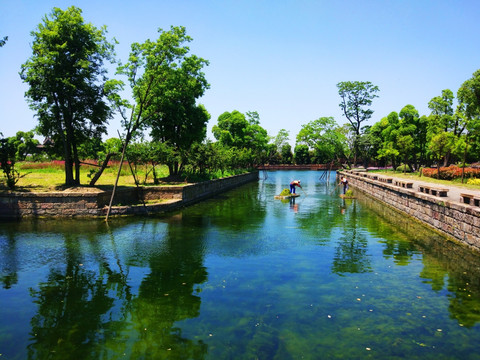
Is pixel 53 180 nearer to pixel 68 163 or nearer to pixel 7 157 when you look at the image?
pixel 68 163

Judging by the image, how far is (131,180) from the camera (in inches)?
1166

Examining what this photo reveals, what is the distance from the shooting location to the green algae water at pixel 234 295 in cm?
676

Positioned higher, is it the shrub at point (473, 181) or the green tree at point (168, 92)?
the green tree at point (168, 92)

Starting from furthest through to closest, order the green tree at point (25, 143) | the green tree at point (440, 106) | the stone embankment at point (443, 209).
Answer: the green tree at point (25, 143), the green tree at point (440, 106), the stone embankment at point (443, 209)

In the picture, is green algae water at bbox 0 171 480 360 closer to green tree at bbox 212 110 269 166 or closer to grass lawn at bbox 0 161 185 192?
grass lawn at bbox 0 161 185 192

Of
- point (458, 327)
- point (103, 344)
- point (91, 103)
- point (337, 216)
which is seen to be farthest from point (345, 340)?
point (91, 103)

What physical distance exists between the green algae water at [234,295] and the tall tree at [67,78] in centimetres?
860

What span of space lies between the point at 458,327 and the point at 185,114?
28.1m

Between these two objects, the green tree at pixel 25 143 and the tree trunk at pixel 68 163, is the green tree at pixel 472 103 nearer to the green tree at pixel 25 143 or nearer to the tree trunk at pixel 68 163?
the tree trunk at pixel 68 163

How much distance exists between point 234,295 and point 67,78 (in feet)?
62.4

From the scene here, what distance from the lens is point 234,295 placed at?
364 inches

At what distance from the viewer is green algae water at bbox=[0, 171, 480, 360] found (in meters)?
6.76

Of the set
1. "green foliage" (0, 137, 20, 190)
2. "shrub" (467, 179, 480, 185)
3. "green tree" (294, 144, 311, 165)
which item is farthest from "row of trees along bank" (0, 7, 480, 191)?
"green tree" (294, 144, 311, 165)

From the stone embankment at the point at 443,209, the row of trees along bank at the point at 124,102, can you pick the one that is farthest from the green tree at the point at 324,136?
the stone embankment at the point at 443,209
